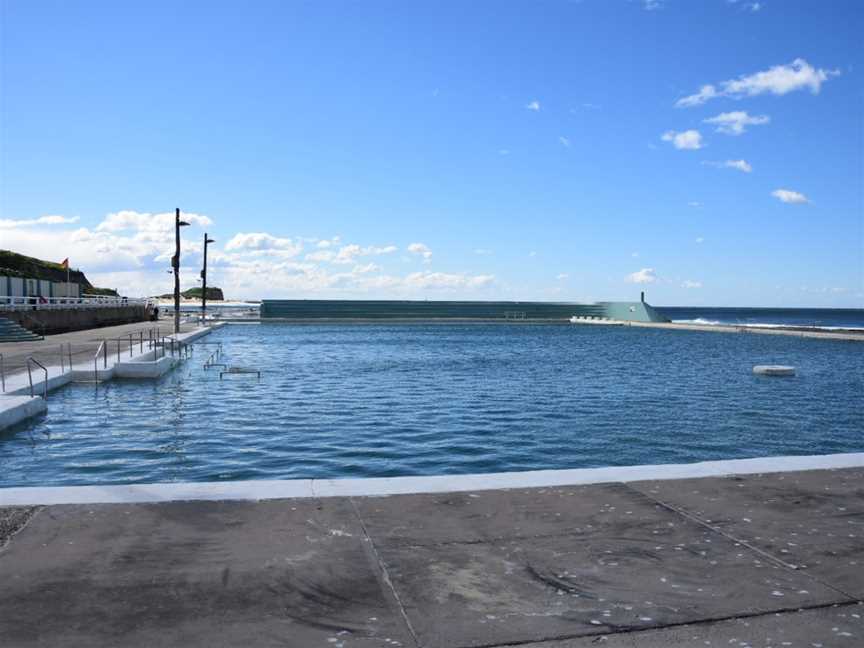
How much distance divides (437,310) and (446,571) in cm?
9828

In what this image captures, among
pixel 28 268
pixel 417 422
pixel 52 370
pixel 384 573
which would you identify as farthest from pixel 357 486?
pixel 28 268

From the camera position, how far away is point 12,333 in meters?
33.0

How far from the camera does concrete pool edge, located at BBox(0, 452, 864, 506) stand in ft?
21.2

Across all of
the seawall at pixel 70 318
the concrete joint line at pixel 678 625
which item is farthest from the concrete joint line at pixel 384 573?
the seawall at pixel 70 318

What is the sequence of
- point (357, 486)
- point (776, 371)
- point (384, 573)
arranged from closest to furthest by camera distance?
1. point (384, 573)
2. point (357, 486)
3. point (776, 371)

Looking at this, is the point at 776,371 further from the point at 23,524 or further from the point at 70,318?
the point at 70,318

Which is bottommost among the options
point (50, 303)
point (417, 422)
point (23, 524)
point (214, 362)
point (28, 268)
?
point (417, 422)

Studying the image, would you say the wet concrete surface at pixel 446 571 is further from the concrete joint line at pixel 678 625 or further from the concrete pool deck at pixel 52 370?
the concrete pool deck at pixel 52 370

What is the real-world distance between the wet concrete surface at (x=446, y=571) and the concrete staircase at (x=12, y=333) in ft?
100

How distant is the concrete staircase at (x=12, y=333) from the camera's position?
106ft

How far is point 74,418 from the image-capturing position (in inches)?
600

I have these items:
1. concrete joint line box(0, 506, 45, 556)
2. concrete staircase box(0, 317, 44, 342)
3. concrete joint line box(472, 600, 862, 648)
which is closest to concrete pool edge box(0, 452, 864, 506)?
concrete joint line box(0, 506, 45, 556)

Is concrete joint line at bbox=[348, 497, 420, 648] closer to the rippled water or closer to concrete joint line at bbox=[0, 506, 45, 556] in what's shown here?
concrete joint line at bbox=[0, 506, 45, 556]

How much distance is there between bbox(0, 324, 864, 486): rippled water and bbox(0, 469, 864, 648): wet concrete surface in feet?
16.5
